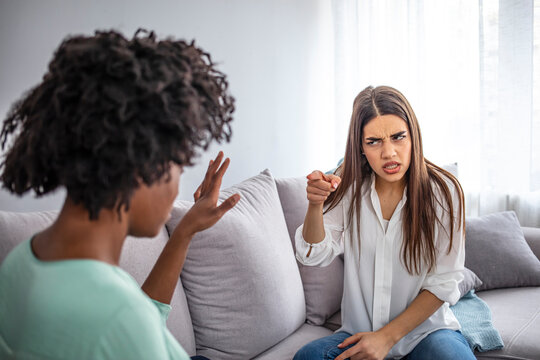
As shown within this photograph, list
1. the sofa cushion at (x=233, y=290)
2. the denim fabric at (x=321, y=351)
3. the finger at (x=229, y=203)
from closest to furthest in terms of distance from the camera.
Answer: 1. the finger at (x=229, y=203)
2. the denim fabric at (x=321, y=351)
3. the sofa cushion at (x=233, y=290)

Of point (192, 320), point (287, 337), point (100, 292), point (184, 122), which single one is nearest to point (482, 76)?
point (287, 337)

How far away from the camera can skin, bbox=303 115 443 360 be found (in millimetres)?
1328

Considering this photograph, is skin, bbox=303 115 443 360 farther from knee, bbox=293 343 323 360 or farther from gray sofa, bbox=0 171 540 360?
gray sofa, bbox=0 171 540 360

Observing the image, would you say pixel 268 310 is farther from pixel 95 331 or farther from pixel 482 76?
pixel 482 76

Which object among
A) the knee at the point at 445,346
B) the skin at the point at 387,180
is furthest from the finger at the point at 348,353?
the knee at the point at 445,346

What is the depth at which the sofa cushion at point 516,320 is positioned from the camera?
5.09 feet

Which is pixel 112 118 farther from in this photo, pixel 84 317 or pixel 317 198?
pixel 317 198

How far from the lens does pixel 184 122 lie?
666mm

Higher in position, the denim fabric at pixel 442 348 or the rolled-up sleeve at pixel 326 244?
the rolled-up sleeve at pixel 326 244

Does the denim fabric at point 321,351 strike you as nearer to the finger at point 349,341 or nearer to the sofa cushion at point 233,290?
the finger at point 349,341

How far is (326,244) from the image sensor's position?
145 centimetres

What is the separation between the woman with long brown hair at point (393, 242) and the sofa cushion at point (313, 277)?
0.90 feet

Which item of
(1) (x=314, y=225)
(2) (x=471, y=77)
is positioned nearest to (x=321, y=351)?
(1) (x=314, y=225)

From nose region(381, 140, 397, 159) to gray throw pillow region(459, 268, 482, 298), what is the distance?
835mm
